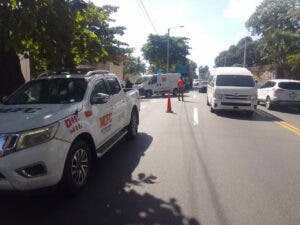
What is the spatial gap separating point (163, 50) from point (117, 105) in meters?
49.4

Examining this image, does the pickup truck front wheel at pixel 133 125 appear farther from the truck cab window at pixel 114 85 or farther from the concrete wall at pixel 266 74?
the concrete wall at pixel 266 74

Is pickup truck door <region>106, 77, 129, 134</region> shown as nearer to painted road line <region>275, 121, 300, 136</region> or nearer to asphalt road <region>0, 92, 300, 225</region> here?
asphalt road <region>0, 92, 300, 225</region>

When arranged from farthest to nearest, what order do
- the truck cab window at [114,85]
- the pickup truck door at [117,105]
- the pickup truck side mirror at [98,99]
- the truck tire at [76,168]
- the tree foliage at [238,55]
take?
the tree foliage at [238,55], the truck cab window at [114,85], the pickup truck door at [117,105], the pickup truck side mirror at [98,99], the truck tire at [76,168]

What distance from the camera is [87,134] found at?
250 inches

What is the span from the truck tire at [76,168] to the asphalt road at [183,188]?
0.16m

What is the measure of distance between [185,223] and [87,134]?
2426 mm

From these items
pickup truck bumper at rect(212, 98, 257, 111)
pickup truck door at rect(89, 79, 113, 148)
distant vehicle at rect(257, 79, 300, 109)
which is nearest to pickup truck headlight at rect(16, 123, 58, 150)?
pickup truck door at rect(89, 79, 113, 148)

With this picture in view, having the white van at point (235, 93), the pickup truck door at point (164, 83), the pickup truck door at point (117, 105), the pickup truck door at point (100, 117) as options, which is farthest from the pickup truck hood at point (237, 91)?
the pickup truck door at point (164, 83)

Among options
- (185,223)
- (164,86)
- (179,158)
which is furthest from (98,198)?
(164,86)

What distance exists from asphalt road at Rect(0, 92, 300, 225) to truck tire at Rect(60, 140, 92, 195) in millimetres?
162

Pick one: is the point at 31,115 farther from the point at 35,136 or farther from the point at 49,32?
the point at 49,32

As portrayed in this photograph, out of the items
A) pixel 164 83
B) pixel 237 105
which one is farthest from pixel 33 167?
pixel 164 83

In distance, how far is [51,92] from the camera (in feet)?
23.1

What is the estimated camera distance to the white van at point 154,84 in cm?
3172
